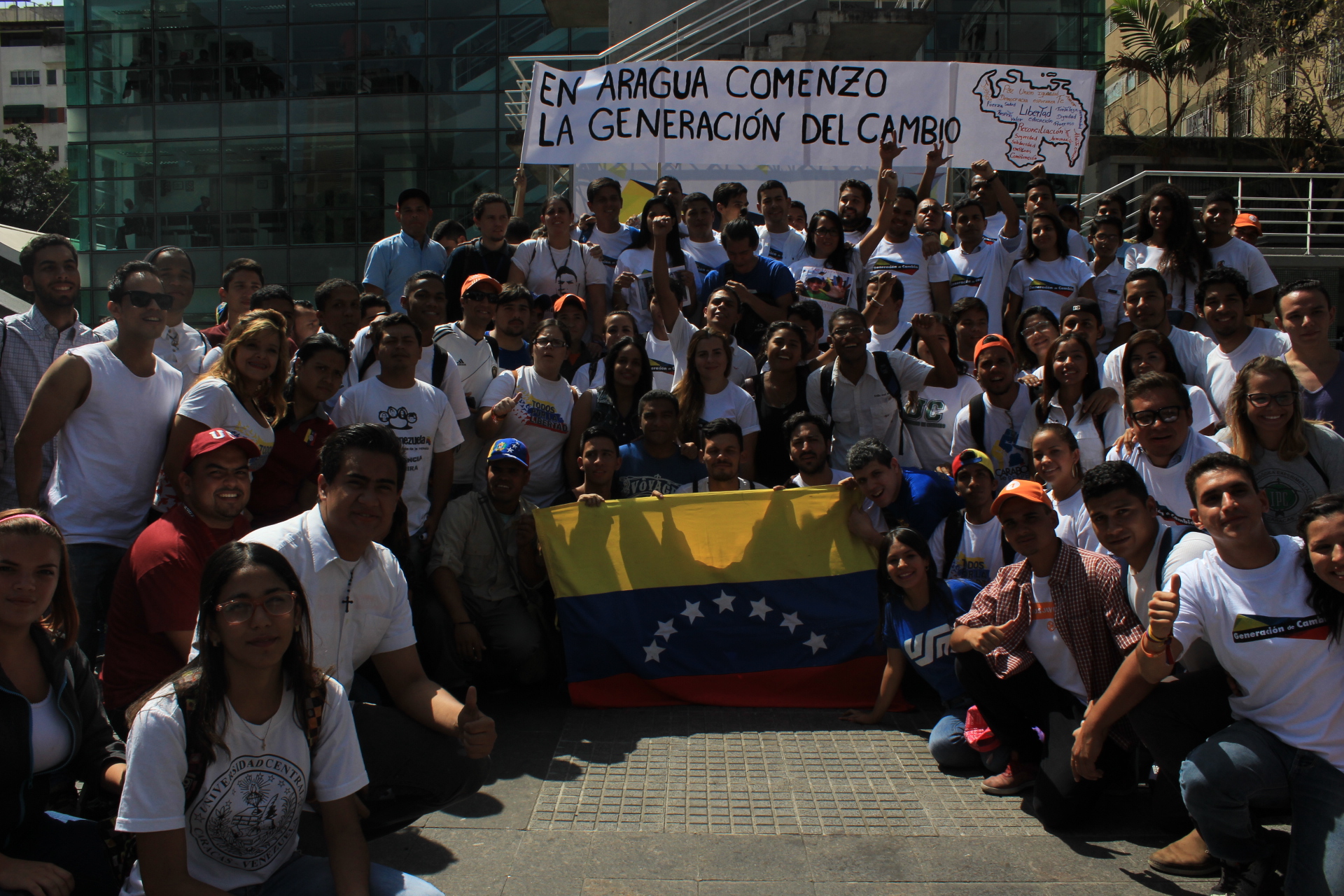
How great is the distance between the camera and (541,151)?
33.6 ft

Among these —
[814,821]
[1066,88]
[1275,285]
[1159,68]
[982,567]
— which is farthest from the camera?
[1159,68]

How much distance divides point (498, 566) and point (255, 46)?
2217cm

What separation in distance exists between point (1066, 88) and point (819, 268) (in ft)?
13.5

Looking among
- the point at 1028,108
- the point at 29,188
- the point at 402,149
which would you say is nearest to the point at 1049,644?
the point at 1028,108

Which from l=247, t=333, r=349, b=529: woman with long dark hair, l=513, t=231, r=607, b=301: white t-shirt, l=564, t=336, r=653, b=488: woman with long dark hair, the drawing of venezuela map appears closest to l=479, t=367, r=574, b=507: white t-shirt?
l=564, t=336, r=653, b=488: woman with long dark hair

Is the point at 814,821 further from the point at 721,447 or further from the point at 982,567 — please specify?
the point at 721,447

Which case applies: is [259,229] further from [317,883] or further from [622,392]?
[317,883]

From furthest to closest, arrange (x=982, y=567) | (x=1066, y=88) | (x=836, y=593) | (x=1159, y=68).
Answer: (x=1159, y=68)
(x=1066, y=88)
(x=836, y=593)
(x=982, y=567)

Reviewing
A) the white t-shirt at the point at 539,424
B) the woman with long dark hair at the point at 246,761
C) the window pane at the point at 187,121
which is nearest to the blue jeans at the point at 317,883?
→ the woman with long dark hair at the point at 246,761

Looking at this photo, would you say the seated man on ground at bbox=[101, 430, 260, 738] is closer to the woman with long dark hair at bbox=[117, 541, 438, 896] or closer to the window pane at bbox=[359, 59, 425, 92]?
the woman with long dark hair at bbox=[117, 541, 438, 896]

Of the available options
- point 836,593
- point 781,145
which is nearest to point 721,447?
point 836,593

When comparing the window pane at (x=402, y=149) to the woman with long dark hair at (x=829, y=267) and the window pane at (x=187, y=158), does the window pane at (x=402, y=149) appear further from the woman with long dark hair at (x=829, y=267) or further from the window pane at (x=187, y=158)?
the woman with long dark hair at (x=829, y=267)

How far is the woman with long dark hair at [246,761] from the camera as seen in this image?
262 centimetres

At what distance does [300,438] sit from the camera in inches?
198
